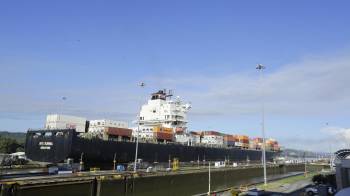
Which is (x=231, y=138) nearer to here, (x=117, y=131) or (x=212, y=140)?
(x=212, y=140)

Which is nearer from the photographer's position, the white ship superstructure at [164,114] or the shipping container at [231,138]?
the white ship superstructure at [164,114]

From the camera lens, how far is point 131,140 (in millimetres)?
75938

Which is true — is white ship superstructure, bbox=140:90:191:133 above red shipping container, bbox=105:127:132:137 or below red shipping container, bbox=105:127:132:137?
above

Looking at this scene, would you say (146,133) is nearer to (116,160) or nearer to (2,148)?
(116,160)

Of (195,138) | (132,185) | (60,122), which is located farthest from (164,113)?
(132,185)

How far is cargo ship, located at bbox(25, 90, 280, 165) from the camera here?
60.8m

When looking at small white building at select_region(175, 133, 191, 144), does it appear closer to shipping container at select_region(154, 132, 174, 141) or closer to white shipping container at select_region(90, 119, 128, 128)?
shipping container at select_region(154, 132, 174, 141)

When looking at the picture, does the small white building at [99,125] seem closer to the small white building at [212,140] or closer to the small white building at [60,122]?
the small white building at [60,122]

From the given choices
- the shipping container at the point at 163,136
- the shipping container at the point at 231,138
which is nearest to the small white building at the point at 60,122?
the shipping container at the point at 163,136

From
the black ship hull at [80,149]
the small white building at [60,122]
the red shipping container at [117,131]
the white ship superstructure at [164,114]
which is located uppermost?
the white ship superstructure at [164,114]

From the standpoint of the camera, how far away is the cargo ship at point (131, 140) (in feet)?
200

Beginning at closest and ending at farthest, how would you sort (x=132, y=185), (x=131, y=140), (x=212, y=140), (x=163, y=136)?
(x=132, y=185)
(x=131, y=140)
(x=163, y=136)
(x=212, y=140)

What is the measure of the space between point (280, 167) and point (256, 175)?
26369 millimetres

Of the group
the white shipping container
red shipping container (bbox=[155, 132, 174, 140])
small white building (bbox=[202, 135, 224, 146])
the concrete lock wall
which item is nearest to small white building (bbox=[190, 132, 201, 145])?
small white building (bbox=[202, 135, 224, 146])
